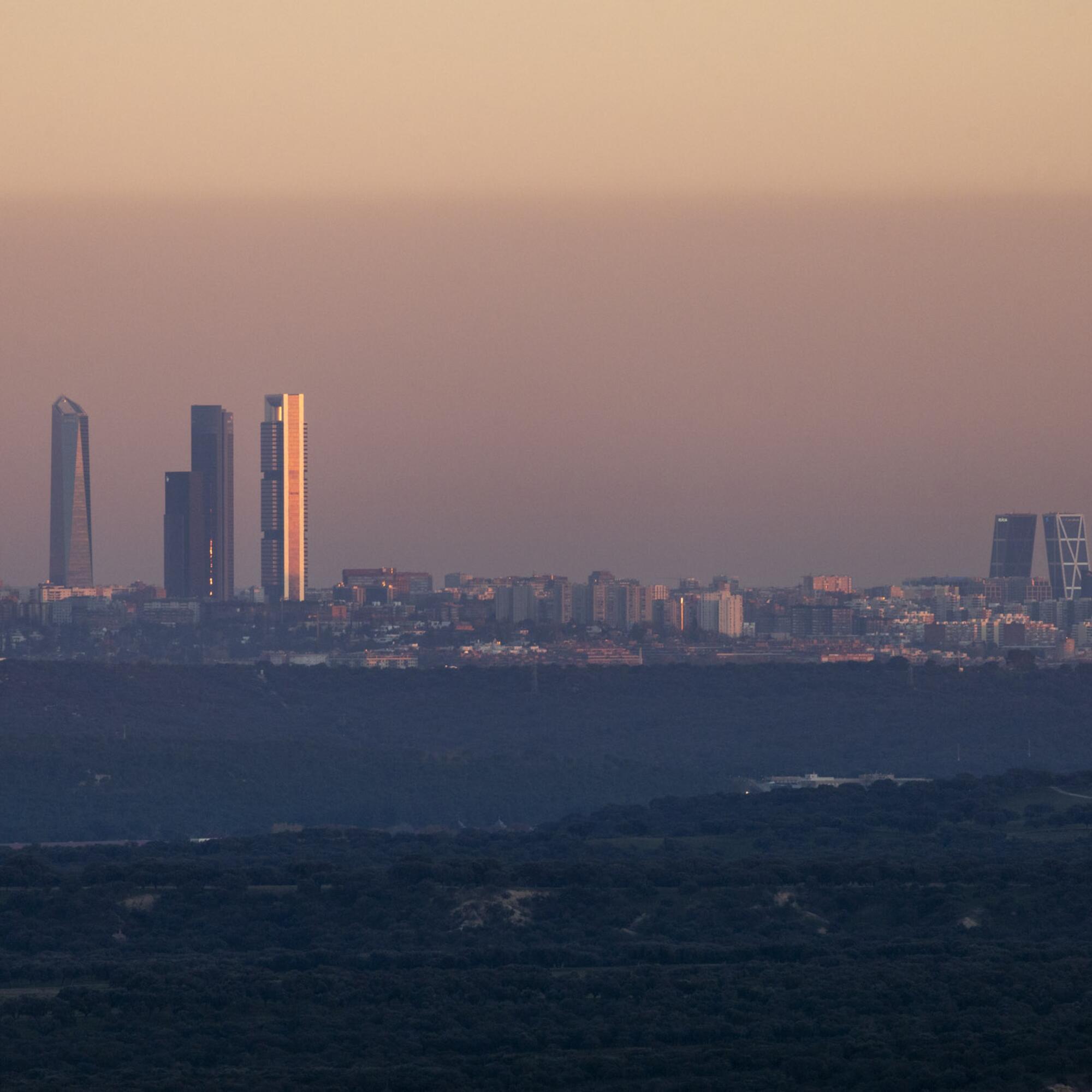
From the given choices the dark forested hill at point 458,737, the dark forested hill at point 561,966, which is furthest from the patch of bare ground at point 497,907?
the dark forested hill at point 458,737

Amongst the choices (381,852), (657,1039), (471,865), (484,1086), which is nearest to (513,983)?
(657,1039)

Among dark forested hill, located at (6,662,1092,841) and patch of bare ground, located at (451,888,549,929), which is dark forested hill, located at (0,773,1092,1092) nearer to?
patch of bare ground, located at (451,888,549,929)

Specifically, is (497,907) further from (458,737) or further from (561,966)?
(458,737)

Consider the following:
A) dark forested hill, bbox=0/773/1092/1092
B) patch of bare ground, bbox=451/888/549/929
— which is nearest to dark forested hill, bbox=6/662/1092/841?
dark forested hill, bbox=0/773/1092/1092

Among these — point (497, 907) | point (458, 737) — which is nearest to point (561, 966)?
point (497, 907)

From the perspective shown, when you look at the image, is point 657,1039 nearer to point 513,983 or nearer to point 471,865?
point 513,983

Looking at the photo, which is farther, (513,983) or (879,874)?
(879,874)
